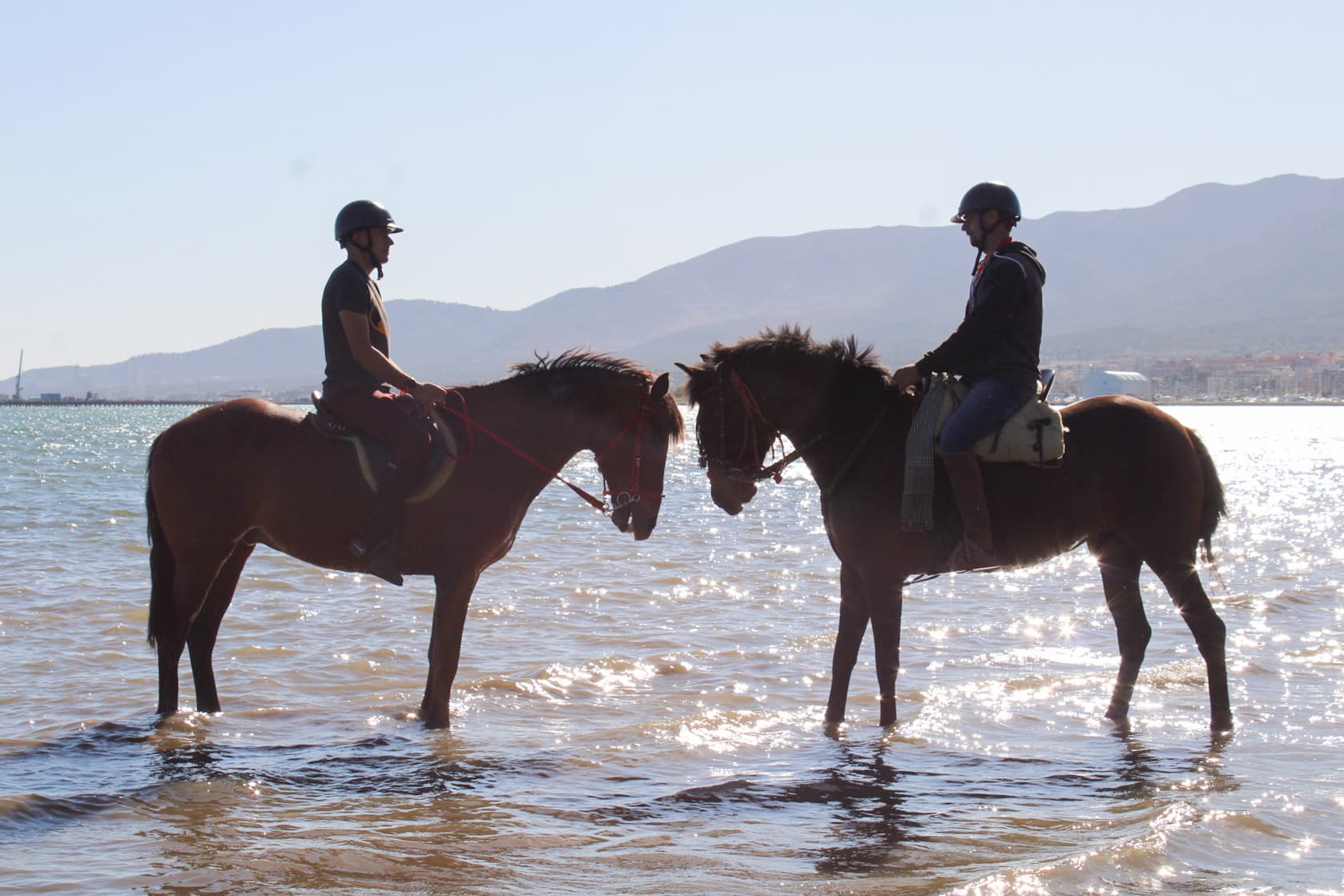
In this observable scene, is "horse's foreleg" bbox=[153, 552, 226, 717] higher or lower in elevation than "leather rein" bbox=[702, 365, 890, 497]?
lower

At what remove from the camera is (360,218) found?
830 centimetres

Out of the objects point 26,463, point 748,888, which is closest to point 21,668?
point 748,888

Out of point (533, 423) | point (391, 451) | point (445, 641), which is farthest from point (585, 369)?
point (445, 641)

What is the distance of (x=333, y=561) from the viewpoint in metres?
8.43

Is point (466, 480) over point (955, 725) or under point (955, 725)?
over

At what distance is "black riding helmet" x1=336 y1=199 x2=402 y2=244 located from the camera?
8.30 metres

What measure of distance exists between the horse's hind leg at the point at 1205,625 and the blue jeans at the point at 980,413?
1.58 metres

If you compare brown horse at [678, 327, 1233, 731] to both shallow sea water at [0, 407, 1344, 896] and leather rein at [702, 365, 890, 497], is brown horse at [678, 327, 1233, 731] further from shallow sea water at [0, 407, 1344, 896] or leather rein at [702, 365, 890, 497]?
shallow sea water at [0, 407, 1344, 896]

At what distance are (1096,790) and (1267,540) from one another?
16.9 meters

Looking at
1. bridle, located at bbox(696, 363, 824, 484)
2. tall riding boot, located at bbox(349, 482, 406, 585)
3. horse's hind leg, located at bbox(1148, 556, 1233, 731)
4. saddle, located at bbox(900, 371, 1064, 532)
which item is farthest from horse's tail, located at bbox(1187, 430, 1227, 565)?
tall riding boot, located at bbox(349, 482, 406, 585)

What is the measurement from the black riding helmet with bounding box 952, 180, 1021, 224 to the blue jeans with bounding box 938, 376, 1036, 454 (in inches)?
43.7

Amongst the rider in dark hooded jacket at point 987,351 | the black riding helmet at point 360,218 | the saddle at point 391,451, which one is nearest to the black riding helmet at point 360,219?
the black riding helmet at point 360,218

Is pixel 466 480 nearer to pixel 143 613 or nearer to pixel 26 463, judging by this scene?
pixel 143 613

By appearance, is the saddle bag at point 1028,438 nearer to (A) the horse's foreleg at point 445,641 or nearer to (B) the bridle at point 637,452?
(B) the bridle at point 637,452
